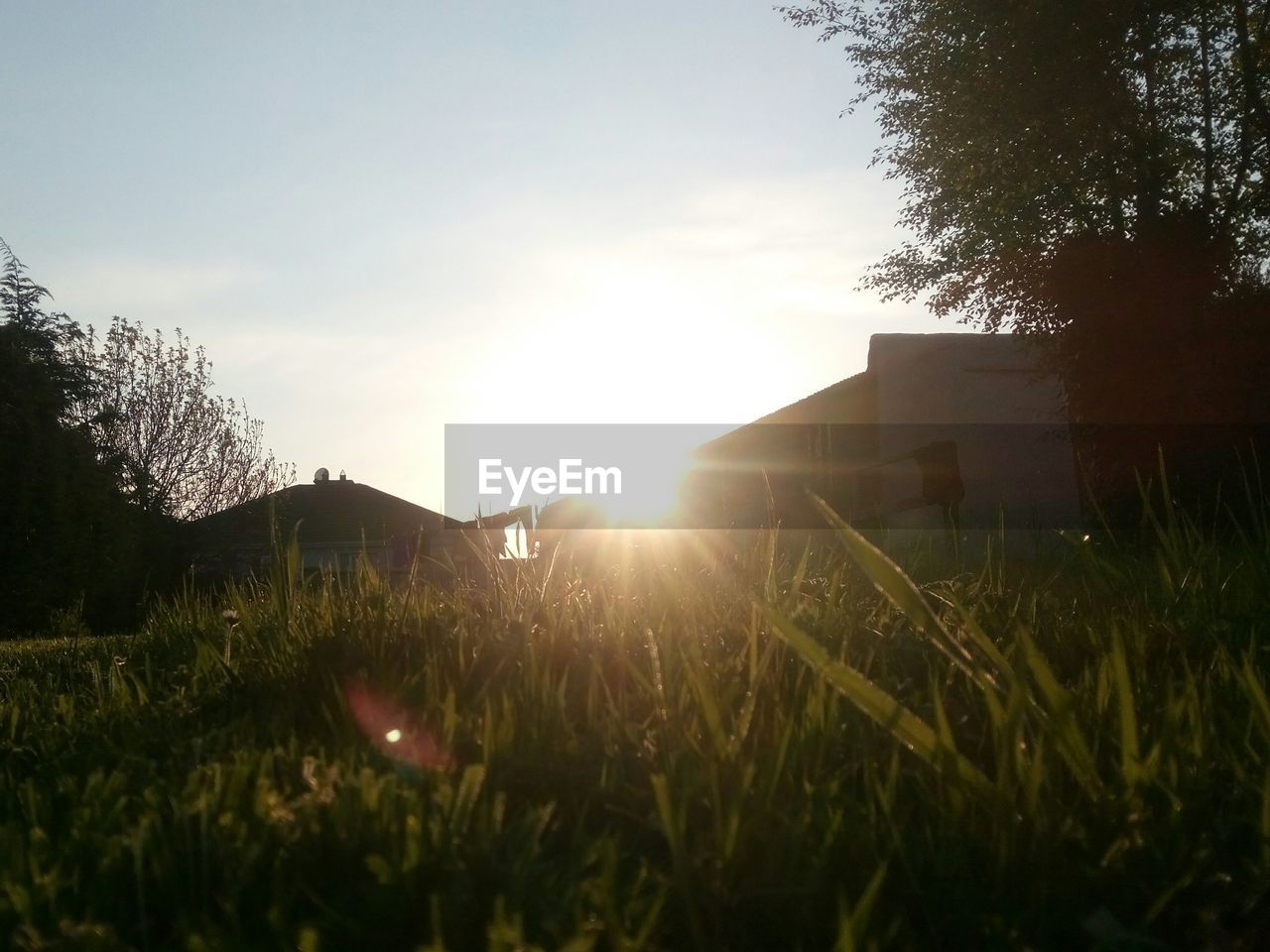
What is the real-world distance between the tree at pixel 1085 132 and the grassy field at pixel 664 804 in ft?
51.6

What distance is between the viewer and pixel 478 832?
1.74 m

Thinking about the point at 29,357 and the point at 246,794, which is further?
the point at 29,357

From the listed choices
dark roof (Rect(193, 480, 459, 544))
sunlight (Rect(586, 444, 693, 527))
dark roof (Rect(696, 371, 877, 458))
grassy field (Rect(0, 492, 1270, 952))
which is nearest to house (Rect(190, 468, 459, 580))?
dark roof (Rect(193, 480, 459, 544))

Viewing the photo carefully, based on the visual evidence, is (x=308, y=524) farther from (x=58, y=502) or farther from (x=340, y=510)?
(x=58, y=502)

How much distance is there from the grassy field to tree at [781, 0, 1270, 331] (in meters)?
15.7

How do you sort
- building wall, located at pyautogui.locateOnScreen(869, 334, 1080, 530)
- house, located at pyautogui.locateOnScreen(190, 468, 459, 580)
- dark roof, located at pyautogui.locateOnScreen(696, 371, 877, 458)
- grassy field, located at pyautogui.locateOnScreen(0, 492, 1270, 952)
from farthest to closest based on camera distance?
house, located at pyautogui.locateOnScreen(190, 468, 459, 580), dark roof, located at pyautogui.locateOnScreen(696, 371, 877, 458), building wall, located at pyautogui.locateOnScreen(869, 334, 1080, 530), grassy field, located at pyautogui.locateOnScreen(0, 492, 1270, 952)

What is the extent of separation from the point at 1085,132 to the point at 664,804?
1835 centimetres

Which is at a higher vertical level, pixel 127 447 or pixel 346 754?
pixel 127 447

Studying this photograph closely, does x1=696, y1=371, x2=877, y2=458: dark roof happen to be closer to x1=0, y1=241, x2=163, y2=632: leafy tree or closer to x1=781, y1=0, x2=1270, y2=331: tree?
x1=781, y1=0, x2=1270, y2=331: tree

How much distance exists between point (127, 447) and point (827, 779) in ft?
119

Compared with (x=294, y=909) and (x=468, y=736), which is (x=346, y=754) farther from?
A: (x=294, y=909)

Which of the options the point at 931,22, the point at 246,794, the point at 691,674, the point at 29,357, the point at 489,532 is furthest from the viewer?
the point at 29,357

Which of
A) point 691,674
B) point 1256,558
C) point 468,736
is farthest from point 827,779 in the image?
point 1256,558

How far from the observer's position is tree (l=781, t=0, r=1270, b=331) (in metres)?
17.1
